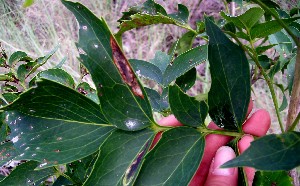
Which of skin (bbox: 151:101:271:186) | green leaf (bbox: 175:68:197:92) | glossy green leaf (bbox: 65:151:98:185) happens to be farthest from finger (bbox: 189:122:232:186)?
glossy green leaf (bbox: 65:151:98:185)

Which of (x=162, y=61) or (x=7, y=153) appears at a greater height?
(x=162, y=61)

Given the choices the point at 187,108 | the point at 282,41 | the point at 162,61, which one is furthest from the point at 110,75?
the point at 282,41

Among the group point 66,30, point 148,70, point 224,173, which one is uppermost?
point 148,70

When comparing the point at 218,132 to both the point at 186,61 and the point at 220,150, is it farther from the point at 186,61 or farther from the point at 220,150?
the point at 186,61

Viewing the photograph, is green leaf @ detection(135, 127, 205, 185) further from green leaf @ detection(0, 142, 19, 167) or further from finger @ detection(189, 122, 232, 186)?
green leaf @ detection(0, 142, 19, 167)

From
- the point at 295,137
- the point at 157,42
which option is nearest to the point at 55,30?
the point at 157,42

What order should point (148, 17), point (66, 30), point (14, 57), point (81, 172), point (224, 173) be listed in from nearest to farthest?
point (224, 173)
point (148, 17)
point (81, 172)
point (14, 57)
point (66, 30)
